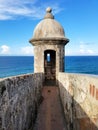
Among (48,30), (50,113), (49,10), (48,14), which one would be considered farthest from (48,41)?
(50,113)

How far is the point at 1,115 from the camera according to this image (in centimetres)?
397

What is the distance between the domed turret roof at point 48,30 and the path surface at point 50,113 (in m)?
2.60

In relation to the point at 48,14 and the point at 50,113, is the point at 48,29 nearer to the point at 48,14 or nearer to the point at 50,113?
the point at 48,14

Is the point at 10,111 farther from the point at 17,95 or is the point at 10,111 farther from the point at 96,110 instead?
the point at 96,110

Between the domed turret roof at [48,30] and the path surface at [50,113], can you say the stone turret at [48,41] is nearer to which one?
the domed turret roof at [48,30]

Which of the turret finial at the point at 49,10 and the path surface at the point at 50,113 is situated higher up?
the turret finial at the point at 49,10

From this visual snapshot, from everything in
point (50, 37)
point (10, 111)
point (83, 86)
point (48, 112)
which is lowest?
point (48, 112)

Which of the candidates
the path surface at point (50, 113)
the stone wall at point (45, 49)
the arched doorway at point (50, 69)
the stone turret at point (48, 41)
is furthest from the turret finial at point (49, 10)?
the path surface at point (50, 113)

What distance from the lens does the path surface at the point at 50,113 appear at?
8438 millimetres

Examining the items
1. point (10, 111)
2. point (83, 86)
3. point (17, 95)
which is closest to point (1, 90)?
point (10, 111)

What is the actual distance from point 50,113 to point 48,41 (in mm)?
3953

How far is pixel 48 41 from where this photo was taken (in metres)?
12.0

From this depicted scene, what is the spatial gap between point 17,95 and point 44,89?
6.46m

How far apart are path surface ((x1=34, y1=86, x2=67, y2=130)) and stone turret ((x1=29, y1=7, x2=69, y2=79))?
1.62m
